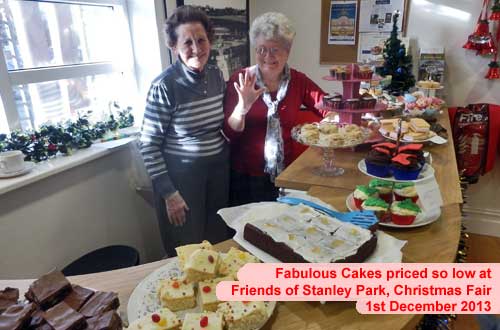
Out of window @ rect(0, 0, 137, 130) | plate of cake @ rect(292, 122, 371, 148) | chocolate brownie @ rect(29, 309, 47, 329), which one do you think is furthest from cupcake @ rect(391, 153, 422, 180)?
window @ rect(0, 0, 137, 130)

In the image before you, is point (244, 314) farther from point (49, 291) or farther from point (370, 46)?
point (370, 46)

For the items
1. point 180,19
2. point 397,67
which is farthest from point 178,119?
point 397,67

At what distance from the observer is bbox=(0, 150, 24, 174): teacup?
1440mm

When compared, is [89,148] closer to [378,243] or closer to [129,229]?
[129,229]

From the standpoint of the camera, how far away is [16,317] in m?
0.63

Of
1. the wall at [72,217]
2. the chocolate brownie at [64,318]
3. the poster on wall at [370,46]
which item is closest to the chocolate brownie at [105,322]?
the chocolate brownie at [64,318]

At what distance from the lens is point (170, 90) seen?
156 centimetres

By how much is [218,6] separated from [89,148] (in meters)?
1.36

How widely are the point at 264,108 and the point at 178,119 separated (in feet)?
1.40

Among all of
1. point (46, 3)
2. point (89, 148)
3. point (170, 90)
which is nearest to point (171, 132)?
point (170, 90)

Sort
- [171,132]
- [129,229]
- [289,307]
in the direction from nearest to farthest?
[289,307] < [171,132] < [129,229]

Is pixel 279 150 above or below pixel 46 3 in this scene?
below

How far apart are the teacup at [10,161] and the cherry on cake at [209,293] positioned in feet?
3.67

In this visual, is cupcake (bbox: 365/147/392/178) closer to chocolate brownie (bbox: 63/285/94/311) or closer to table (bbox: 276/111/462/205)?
table (bbox: 276/111/462/205)
